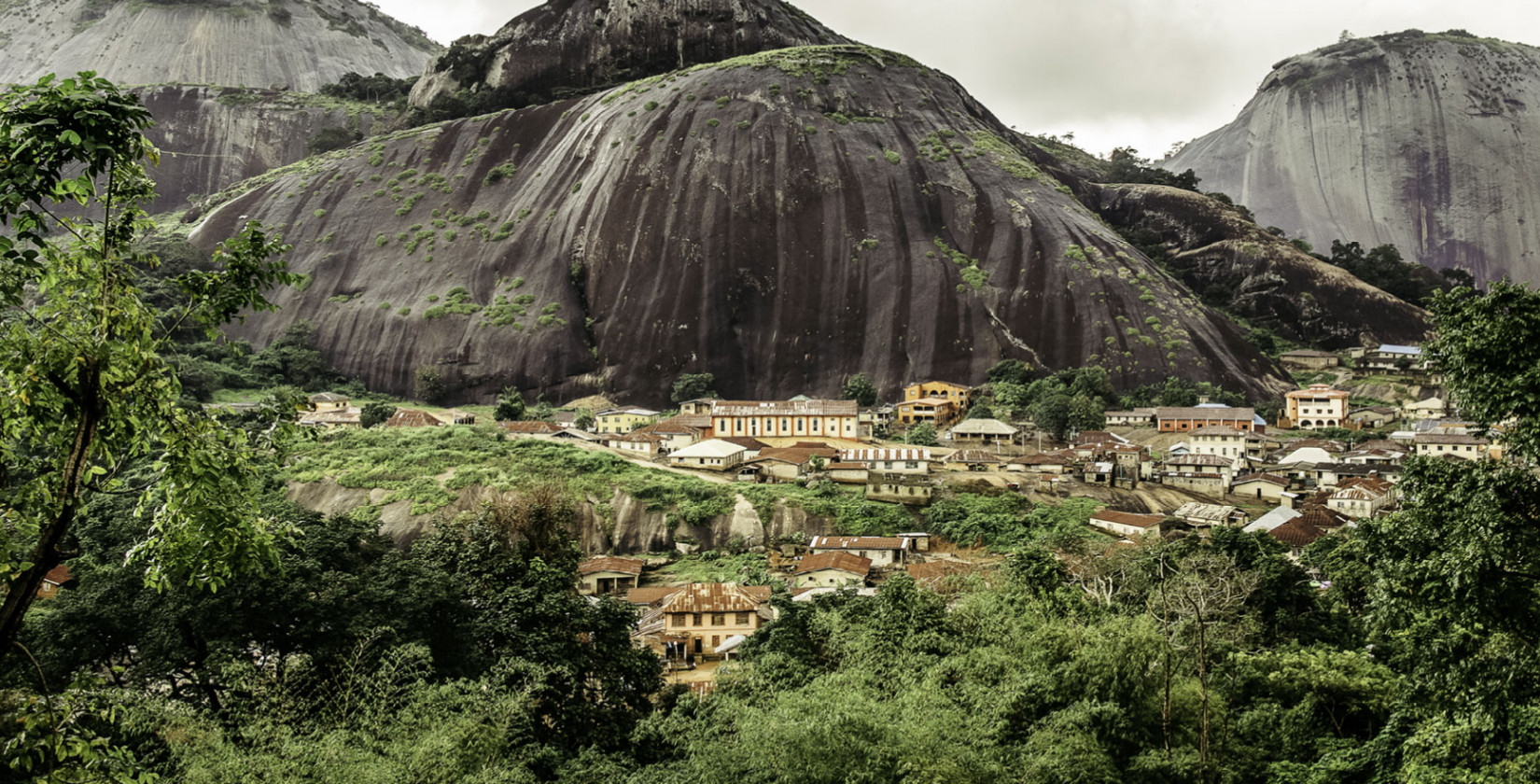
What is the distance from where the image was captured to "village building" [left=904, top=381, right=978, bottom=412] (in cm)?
5159

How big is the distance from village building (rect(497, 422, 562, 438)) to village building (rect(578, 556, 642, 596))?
14411 millimetres

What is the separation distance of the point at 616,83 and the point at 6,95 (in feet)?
269

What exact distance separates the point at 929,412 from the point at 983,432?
192 inches

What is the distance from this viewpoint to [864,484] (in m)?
37.2

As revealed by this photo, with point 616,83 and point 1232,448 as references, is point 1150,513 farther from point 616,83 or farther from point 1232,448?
point 616,83

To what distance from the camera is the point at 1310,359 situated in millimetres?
65812

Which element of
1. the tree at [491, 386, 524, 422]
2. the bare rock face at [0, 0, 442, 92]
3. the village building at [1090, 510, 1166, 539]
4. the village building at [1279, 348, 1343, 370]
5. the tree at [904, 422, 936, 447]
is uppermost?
the bare rock face at [0, 0, 442, 92]

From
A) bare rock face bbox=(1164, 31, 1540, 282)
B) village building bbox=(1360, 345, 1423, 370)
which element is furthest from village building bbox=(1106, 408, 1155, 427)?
bare rock face bbox=(1164, 31, 1540, 282)

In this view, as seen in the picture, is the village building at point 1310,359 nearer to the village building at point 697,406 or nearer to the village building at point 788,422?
the village building at point 788,422

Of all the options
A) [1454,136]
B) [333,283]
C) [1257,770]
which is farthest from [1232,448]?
[1454,136]

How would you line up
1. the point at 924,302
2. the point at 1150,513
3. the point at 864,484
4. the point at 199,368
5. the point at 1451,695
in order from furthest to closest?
1. the point at 924,302
2. the point at 199,368
3. the point at 864,484
4. the point at 1150,513
5. the point at 1451,695

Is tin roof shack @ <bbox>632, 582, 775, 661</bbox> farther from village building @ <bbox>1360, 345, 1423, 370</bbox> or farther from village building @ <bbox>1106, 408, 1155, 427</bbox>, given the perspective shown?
village building @ <bbox>1360, 345, 1423, 370</bbox>

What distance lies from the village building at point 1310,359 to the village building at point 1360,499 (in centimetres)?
3312

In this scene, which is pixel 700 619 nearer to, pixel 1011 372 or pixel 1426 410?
pixel 1011 372
